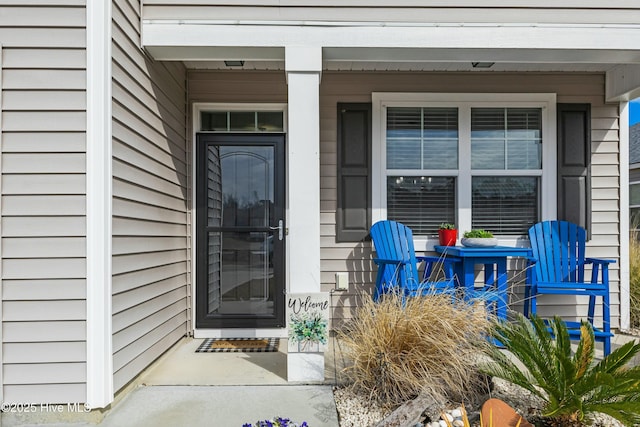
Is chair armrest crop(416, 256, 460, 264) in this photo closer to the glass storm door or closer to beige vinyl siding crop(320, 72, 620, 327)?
beige vinyl siding crop(320, 72, 620, 327)

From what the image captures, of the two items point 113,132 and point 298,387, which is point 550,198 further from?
point 113,132

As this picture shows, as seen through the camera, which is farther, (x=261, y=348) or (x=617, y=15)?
(x=261, y=348)

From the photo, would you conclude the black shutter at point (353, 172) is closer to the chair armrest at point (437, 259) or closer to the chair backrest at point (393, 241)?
the chair backrest at point (393, 241)

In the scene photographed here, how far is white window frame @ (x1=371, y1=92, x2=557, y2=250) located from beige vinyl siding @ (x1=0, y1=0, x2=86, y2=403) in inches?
90.7

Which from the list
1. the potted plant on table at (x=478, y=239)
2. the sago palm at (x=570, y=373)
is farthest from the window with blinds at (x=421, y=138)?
the sago palm at (x=570, y=373)

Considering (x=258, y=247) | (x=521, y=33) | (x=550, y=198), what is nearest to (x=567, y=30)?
(x=521, y=33)

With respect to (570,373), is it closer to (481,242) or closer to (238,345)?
Answer: (481,242)

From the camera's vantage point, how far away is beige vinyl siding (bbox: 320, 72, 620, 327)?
11.8 ft

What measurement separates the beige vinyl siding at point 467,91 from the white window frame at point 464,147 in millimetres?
73

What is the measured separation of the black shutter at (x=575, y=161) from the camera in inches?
142

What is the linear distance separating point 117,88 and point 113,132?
266mm

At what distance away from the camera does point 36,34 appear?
2.14 m

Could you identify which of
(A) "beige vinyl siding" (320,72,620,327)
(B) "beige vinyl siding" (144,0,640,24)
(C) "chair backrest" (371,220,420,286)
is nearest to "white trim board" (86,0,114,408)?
(B) "beige vinyl siding" (144,0,640,24)

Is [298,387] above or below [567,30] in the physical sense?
below
